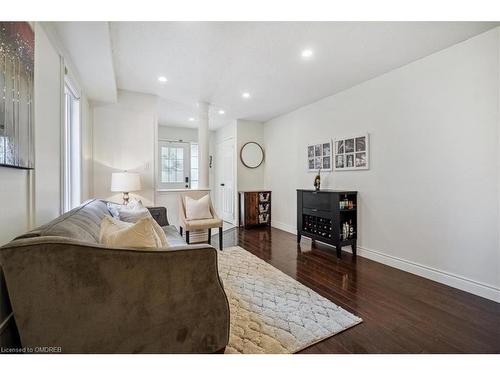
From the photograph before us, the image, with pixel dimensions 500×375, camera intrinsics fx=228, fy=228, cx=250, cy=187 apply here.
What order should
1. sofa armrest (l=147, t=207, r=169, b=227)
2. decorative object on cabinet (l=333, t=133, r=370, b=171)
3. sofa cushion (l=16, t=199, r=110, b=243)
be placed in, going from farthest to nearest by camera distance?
1. decorative object on cabinet (l=333, t=133, r=370, b=171)
2. sofa armrest (l=147, t=207, r=169, b=227)
3. sofa cushion (l=16, t=199, r=110, b=243)

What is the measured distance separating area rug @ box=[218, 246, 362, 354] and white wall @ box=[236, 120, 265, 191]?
290 centimetres

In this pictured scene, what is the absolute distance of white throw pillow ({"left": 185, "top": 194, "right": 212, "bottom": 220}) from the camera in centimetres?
332

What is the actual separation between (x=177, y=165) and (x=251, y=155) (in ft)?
7.16

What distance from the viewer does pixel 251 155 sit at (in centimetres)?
525

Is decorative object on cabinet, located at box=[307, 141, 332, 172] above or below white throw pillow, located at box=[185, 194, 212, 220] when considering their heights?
above

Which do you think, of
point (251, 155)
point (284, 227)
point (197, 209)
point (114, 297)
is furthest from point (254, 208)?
point (114, 297)

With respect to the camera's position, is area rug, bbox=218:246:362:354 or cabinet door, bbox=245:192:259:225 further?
cabinet door, bbox=245:192:259:225

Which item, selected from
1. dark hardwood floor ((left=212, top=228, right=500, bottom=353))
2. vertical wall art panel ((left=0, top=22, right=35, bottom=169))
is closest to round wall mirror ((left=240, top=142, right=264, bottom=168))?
dark hardwood floor ((left=212, top=228, right=500, bottom=353))

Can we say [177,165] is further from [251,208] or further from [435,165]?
[435,165]

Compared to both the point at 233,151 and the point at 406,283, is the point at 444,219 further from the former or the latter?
the point at 233,151

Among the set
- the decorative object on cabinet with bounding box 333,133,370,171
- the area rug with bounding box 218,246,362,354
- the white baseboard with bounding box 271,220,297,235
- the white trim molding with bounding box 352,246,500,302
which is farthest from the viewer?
the white baseboard with bounding box 271,220,297,235

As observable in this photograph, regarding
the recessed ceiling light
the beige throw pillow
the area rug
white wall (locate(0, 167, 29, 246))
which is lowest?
the area rug

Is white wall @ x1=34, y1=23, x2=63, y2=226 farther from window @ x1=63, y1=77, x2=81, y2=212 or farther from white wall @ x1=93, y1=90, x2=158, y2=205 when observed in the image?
white wall @ x1=93, y1=90, x2=158, y2=205
